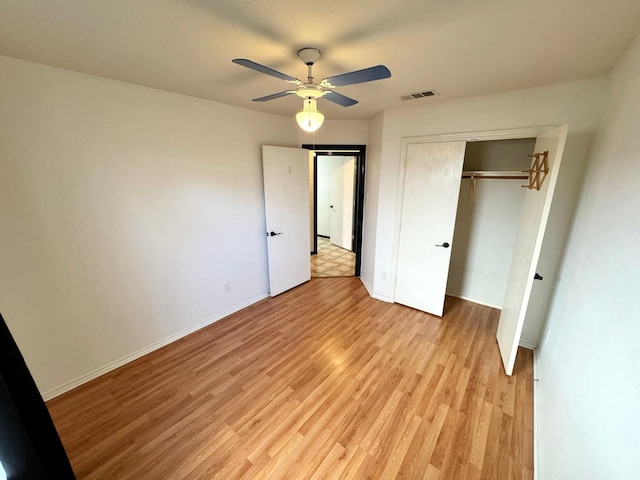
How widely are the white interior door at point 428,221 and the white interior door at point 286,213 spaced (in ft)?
4.59

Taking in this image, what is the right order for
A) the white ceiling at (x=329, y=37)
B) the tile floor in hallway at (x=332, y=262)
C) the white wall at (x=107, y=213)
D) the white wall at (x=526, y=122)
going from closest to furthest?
the white ceiling at (x=329, y=37)
the white wall at (x=107, y=213)
the white wall at (x=526, y=122)
the tile floor in hallway at (x=332, y=262)

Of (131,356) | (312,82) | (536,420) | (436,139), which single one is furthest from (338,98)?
(131,356)

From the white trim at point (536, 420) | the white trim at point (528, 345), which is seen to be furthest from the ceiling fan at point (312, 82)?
the white trim at point (528, 345)

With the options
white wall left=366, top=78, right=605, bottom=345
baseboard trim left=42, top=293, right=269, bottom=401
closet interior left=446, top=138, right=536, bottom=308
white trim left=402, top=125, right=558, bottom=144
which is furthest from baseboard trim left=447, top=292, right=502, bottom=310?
baseboard trim left=42, top=293, right=269, bottom=401

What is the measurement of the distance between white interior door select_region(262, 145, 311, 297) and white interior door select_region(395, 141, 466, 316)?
1.40 metres

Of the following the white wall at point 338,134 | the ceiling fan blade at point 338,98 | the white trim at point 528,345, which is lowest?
the white trim at point 528,345

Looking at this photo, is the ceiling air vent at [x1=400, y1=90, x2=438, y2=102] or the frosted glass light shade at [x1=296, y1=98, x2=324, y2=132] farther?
the ceiling air vent at [x1=400, y1=90, x2=438, y2=102]

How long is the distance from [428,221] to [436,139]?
2.88 ft

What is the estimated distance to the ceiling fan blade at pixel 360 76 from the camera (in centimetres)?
115

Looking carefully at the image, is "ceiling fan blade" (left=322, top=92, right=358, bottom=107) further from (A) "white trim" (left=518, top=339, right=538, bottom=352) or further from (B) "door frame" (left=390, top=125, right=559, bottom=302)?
(A) "white trim" (left=518, top=339, right=538, bottom=352)

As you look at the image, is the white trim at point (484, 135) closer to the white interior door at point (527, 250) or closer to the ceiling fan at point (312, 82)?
the white interior door at point (527, 250)

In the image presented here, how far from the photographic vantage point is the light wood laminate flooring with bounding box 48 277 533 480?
1.47 meters

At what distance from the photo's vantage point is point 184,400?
6.23 feet

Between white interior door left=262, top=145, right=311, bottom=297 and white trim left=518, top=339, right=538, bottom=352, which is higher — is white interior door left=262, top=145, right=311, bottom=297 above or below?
above
